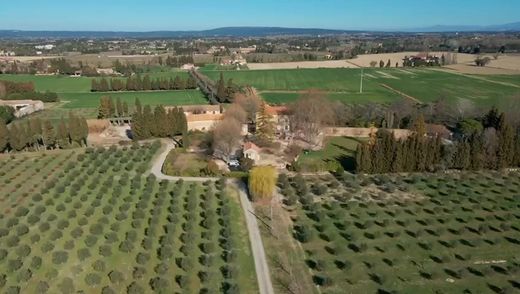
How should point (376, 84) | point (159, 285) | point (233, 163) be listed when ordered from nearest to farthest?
point (159, 285), point (233, 163), point (376, 84)

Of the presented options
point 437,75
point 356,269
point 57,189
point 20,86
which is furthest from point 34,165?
point 437,75

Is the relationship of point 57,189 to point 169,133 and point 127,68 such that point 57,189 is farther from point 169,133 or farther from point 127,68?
point 127,68

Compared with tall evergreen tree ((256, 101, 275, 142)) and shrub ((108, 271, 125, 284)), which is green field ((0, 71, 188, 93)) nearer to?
tall evergreen tree ((256, 101, 275, 142))

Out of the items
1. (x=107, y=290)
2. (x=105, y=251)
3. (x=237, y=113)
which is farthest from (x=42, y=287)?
(x=237, y=113)

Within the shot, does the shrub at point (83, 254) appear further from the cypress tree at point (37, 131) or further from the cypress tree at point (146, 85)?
the cypress tree at point (146, 85)

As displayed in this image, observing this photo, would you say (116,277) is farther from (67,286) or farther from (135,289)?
(67,286)

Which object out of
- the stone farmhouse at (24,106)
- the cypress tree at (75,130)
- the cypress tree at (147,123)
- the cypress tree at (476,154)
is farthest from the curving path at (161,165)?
the stone farmhouse at (24,106)
